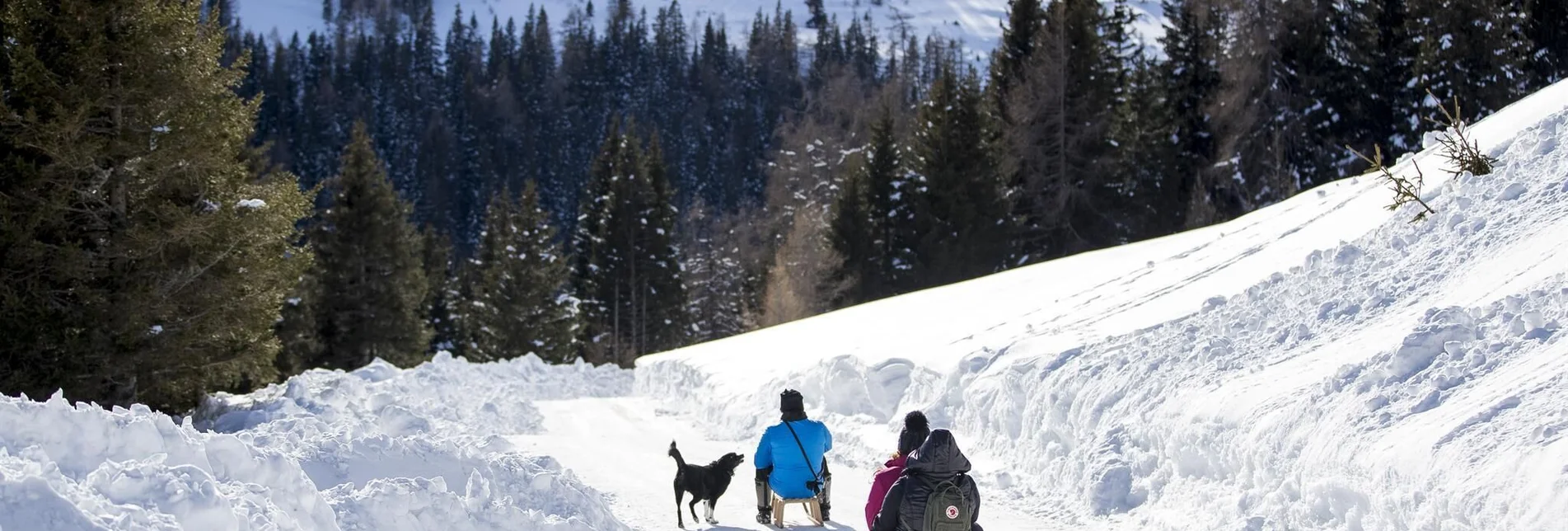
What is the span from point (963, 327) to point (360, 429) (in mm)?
9352

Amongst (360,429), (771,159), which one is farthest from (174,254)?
(771,159)

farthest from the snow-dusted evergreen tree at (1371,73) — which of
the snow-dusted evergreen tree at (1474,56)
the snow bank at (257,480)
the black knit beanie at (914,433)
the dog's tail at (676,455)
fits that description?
the snow bank at (257,480)

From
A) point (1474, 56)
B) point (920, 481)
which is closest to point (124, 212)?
point (920, 481)

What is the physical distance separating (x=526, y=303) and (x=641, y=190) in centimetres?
1005

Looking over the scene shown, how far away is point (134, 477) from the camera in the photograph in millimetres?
5137

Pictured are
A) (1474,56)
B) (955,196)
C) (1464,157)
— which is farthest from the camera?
(955,196)

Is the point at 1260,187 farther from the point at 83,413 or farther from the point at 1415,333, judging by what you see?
the point at 83,413

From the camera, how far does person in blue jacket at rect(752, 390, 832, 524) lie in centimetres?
936

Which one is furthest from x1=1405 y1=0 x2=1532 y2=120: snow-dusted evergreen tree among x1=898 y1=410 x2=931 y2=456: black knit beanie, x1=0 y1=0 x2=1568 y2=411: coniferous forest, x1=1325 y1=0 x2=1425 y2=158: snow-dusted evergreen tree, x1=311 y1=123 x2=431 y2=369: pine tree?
x1=311 y1=123 x2=431 y2=369: pine tree

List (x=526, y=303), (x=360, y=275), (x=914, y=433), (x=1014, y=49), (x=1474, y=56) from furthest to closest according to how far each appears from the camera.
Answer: (x=526, y=303) → (x=1014, y=49) → (x=360, y=275) → (x=1474, y=56) → (x=914, y=433)

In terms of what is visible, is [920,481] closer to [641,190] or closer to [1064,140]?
[1064,140]

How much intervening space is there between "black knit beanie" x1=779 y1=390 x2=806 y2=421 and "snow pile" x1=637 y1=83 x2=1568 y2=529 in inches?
95.6

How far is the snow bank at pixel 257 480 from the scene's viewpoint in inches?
189

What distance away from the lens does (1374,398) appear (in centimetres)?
815
